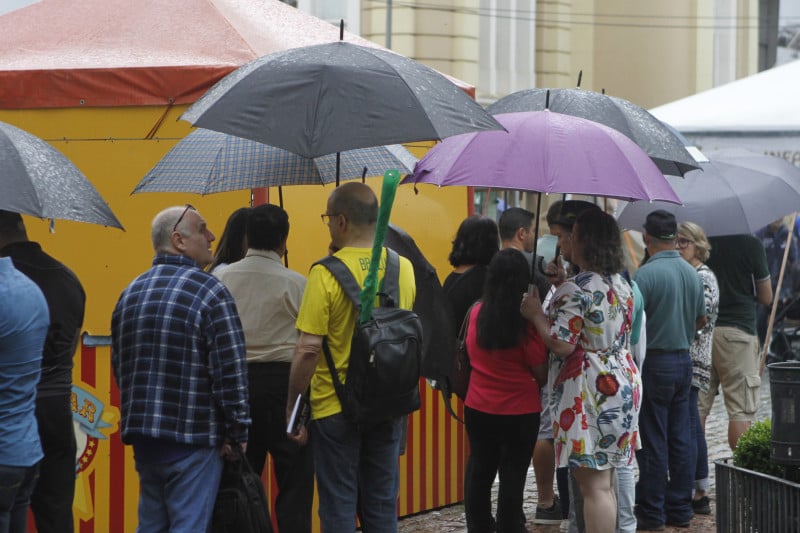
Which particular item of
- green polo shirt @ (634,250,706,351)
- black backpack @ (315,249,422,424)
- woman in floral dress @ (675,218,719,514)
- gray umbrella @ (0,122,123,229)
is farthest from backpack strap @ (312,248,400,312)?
woman in floral dress @ (675,218,719,514)

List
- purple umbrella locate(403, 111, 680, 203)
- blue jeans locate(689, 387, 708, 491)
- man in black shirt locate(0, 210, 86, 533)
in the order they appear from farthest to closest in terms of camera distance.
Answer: blue jeans locate(689, 387, 708, 491), purple umbrella locate(403, 111, 680, 203), man in black shirt locate(0, 210, 86, 533)

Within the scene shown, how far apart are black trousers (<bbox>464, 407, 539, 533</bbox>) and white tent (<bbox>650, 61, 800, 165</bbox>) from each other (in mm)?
6326

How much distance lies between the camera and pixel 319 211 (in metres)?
7.62

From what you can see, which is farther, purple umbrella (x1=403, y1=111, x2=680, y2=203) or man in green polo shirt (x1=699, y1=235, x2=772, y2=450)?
man in green polo shirt (x1=699, y1=235, x2=772, y2=450)

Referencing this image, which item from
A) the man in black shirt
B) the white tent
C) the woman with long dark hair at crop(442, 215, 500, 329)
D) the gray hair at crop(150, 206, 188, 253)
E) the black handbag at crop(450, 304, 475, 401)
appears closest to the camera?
the gray hair at crop(150, 206, 188, 253)

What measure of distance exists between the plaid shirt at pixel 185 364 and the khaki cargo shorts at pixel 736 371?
468 cm

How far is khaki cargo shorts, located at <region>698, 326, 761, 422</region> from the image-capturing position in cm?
919

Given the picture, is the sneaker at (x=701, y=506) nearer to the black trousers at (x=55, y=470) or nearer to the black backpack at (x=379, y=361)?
the black backpack at (x=379, y=361)

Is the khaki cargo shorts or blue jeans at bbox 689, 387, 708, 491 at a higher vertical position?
the khaki cargo shorts

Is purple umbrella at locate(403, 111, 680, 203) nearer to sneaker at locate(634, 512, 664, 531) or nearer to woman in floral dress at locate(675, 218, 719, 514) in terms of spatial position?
woman in floral dress at locate(675, 218, 719, 514)

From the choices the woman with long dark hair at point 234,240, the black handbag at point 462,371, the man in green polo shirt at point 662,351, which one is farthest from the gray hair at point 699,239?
the woman with long dark hair at point 234,240

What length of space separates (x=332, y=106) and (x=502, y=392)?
1886 millimetres

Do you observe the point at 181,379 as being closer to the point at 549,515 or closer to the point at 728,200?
the point at 549,515

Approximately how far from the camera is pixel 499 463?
22.5 ft
